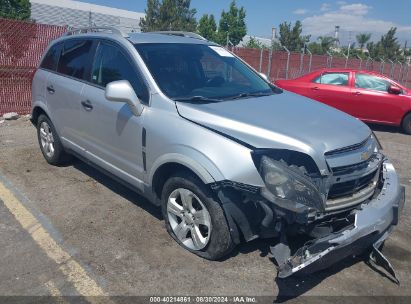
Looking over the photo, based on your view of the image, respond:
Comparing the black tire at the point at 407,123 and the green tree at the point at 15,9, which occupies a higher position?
the green tree at the point at 15,9

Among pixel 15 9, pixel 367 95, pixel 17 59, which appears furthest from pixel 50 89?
pixel 15 9

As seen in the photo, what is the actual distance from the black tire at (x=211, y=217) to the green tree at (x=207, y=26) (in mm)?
45607

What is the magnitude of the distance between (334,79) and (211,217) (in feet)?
24.7

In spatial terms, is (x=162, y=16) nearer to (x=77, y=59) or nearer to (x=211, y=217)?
(x=77, y=59)

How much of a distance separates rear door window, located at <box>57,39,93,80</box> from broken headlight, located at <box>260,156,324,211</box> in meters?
2.65

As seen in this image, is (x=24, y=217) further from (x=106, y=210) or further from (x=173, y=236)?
(x=173, y=236)

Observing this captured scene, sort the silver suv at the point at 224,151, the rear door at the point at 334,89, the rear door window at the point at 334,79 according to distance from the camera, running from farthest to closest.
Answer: the rear door window at the point at 334,79
the rear door at the point at 334,89
the silver suv at the point at 224,151

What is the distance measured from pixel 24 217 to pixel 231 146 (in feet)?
8.19

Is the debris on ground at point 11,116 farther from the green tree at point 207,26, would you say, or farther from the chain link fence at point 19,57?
the green tree at point 207,26

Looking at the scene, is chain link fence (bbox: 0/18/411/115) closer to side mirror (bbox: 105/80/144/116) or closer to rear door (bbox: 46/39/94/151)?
rear door (bbox: 46/39/94/151)

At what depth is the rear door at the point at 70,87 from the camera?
14.7ft

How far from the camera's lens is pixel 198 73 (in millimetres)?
3947

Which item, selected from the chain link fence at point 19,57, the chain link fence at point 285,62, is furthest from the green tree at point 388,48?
the chain link fence at point 19,57

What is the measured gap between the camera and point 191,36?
483 cm
